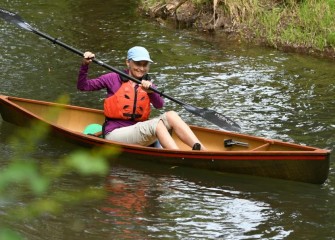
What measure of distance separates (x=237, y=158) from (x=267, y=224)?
34.4 inches

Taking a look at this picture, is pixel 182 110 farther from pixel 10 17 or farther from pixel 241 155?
pixel 10 17

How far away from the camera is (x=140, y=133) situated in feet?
18.5

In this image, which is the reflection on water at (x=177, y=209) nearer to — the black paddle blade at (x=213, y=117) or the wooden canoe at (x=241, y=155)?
the wooden canoe at (x=241, y=155)

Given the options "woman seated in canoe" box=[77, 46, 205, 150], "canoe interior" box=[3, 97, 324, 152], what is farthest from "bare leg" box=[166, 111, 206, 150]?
"canoe interior" box=[3, 97, 324, 152]

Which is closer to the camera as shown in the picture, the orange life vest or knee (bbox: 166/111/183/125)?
knee (bbox: 166/111/183/125)

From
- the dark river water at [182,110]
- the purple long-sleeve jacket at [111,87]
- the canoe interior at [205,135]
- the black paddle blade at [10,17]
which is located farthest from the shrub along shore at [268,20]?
the black paddle blade at [10,17]

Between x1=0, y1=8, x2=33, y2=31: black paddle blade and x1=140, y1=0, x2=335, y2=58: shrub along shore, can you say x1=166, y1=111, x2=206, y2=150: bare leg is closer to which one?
x1=0, y1=8, x2=33, y2=31: black paddle blade

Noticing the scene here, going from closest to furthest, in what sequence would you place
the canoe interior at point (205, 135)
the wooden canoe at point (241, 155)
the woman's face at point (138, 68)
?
the wooden canoe at point (241, 155)
the canoe interior at point (205, 135)
the woman's face at point (138, 68)

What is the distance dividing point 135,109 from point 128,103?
0.09 meters

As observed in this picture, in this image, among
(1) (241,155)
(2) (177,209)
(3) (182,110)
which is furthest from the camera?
(3) (182,110)

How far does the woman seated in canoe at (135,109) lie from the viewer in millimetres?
5562

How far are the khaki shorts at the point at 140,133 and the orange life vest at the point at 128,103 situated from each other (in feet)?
0.45

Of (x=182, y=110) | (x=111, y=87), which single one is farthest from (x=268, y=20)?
(x=111, y=87)

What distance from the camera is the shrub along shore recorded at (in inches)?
402
